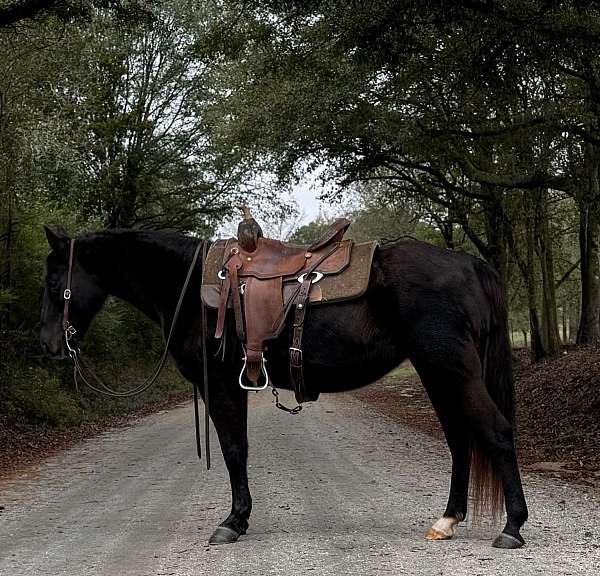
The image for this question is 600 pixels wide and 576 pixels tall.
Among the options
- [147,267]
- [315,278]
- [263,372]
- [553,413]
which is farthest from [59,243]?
[553,413]

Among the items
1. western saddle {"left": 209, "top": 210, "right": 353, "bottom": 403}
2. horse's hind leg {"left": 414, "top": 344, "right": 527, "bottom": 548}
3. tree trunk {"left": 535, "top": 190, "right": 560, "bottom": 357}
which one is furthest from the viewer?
tree trunk {"left": 535, "top": 190, "right": 560, "bottom": 357}

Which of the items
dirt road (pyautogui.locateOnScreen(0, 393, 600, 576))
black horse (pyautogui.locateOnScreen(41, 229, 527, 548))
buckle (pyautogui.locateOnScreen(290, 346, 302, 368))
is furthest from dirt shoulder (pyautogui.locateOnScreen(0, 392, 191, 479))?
buckle (pyautogui.locateOnScreen(290, 346, 302, 368))

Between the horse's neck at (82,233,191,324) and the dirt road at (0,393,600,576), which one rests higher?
the horse's neck at (82,233,191,324)

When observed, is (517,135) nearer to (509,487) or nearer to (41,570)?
(509,487)

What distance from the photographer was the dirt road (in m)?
4.67

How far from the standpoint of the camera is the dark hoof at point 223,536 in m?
5.27

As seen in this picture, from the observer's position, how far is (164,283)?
5984mm

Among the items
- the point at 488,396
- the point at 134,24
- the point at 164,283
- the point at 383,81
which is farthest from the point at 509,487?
the point at 383,81

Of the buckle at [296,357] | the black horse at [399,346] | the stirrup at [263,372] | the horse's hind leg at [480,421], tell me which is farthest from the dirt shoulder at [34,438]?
the horse's hind leg at [480,421]

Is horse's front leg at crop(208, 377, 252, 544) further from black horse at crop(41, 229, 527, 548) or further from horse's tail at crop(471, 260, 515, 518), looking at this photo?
horse's tail at crop(471, 260, 515, 518)

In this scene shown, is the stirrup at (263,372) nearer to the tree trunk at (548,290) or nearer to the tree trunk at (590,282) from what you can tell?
the tree trunk at (590,282)

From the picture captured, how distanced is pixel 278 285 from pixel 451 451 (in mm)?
1729

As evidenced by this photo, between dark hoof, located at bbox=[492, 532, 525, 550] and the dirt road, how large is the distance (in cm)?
6

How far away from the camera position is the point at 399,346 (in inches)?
211
